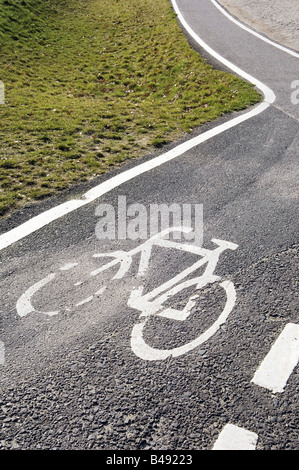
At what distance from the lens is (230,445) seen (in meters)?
2.91

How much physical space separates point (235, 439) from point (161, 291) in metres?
1.51

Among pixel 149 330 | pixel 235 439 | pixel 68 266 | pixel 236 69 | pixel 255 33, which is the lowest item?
pixel 235 439

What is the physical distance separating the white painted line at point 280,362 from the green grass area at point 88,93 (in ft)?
10.6

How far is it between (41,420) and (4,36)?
1356cm

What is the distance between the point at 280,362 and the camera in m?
3.49

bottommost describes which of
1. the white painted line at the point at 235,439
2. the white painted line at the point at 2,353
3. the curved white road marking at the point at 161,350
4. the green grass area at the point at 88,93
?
the white painted line at the point at 235,439

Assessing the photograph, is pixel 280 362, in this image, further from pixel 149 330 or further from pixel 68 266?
pixel 68 266

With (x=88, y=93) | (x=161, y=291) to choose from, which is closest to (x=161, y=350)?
(x=161, y=291)

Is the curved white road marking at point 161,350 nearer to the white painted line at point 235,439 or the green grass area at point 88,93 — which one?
the white painted line at point 235,439

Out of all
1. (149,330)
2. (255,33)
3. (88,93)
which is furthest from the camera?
(255,33)

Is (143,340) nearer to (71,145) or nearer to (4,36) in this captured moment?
(71,145)

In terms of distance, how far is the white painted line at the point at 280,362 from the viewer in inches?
131

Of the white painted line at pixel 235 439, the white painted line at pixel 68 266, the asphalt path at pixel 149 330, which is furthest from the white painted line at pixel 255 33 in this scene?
the white painted line at pixel 235 439
